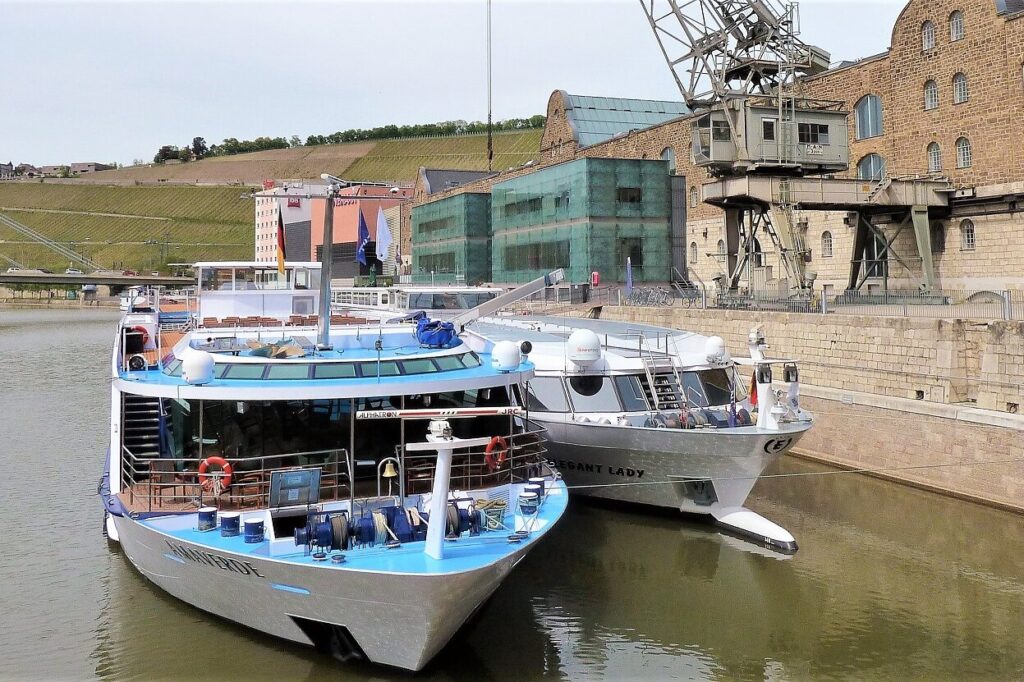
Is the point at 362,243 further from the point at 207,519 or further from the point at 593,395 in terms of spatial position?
the point at 207,519

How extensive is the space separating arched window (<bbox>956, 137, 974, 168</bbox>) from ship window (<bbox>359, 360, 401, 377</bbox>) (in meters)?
27.3

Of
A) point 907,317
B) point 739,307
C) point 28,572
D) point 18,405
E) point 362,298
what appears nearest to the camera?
point 28,572

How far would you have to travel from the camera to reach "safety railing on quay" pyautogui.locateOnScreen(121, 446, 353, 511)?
472 inches

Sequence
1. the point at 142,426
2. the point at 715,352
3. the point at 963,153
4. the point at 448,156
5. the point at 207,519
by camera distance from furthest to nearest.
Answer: the point at 448,156 < the point at 963,153 < the point at 715,352 < the point at 142,426 < the point at 207,519

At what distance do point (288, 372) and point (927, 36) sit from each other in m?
30.3

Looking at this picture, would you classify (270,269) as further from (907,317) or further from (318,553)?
(907,317)

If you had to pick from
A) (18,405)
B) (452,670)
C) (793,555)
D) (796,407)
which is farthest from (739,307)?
(18,405)

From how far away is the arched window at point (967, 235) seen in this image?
31.7 metres

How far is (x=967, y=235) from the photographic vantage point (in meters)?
31.8

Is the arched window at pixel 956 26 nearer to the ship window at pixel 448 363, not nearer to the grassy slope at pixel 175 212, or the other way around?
the ship window at pixel 448 363

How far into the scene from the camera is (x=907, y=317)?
2191 centimetres

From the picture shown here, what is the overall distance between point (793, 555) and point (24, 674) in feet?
41.4

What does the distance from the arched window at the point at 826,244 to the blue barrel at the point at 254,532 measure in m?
33.0

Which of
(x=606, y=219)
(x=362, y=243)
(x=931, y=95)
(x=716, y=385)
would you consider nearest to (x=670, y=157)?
(x=606, y=219)
